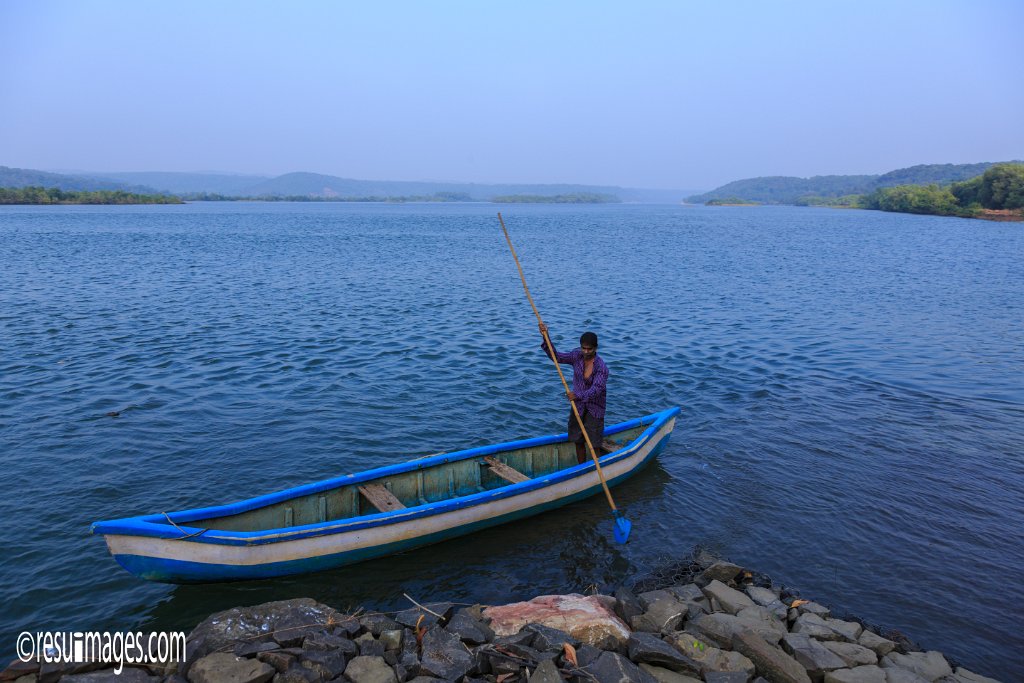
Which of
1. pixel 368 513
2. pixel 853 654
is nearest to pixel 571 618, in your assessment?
pixel 853 654

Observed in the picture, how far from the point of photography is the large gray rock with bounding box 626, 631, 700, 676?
6.57m

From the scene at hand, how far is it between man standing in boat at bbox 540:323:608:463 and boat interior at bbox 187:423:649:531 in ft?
3.11

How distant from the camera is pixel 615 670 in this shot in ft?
20.4

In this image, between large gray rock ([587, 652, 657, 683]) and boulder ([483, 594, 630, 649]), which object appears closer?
large gray rock ([587, 652, 657, 683])

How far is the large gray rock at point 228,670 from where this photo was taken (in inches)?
233

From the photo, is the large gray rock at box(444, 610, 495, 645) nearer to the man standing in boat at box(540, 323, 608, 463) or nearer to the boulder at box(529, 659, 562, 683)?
the boulder at box(529, 659, 562, 683)

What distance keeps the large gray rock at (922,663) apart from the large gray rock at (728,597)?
1542mm

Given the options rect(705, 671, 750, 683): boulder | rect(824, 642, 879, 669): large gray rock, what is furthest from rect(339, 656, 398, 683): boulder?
rect(824, 642, 879, 669): large gray rock

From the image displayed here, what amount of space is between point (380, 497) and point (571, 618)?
13.0 feet

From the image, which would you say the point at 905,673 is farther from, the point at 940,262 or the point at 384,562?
the point at 940,262

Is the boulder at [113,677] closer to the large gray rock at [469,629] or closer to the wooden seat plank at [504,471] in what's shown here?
the large gray rock at [469,629]

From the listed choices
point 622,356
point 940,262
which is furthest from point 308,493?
point 940,262

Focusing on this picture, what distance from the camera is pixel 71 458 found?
12.2m

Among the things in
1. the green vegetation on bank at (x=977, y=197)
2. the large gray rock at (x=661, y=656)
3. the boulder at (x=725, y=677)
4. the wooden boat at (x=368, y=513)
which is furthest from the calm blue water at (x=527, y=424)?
the green vegetation on bank at (x=977, y=197)
